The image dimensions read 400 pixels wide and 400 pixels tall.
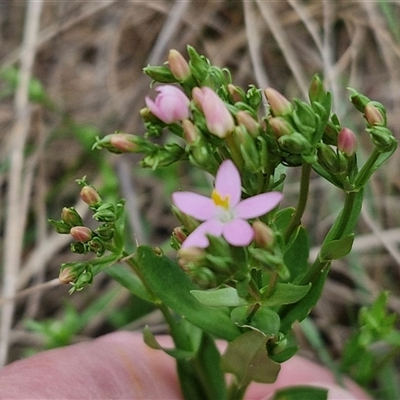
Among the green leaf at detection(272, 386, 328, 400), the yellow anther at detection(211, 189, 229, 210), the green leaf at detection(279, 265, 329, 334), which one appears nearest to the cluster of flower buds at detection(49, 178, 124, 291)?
the yellow anther at detection(211, 189, 229, 210)

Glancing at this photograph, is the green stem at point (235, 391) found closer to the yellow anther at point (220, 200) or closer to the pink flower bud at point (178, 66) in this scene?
the yellow anther at point (220, 200)

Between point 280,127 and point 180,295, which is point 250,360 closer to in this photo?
point 180,295

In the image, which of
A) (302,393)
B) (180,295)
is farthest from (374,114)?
(302,393)

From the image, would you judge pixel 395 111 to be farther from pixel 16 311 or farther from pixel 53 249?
pixel 16 311

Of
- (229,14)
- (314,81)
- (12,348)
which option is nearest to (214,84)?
(314,81)

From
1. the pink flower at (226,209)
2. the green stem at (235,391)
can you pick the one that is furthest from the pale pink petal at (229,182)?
the green stem at (235,391)

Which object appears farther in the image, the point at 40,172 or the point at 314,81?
the point at 40,172
